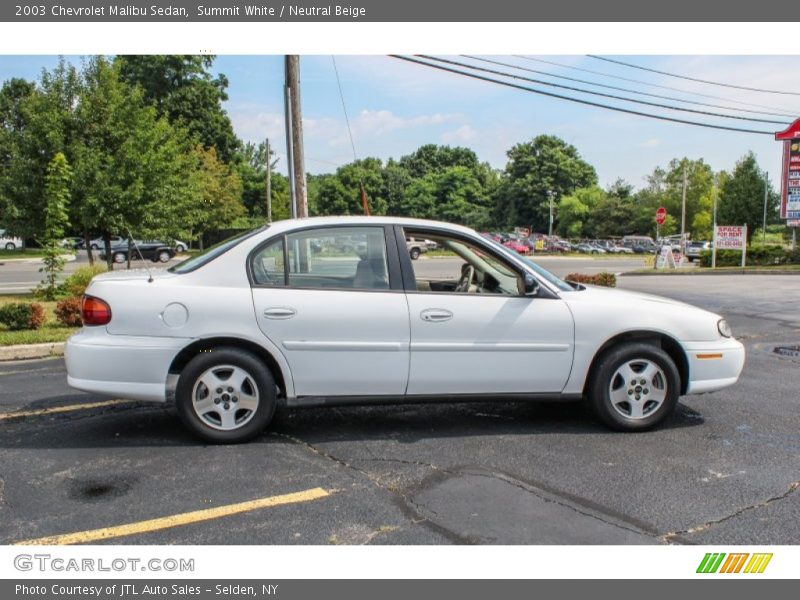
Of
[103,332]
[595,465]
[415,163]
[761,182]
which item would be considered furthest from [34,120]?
[415,163]

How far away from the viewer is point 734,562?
Result: 3.05 m

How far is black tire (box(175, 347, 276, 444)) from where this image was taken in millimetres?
4477

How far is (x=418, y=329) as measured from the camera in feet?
15.2

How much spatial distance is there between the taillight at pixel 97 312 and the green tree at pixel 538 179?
79.9 m

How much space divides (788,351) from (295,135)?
9060mm

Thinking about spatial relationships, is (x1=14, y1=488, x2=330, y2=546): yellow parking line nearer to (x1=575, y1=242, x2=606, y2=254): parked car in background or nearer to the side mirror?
the side mirror

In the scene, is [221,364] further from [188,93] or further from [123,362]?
[188,93]

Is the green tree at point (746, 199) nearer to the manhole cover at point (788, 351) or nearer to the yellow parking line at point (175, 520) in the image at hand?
the manhole cover at point (788, 351)

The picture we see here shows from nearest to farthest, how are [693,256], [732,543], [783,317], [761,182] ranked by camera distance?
1. [732,543]
2. [783,317]
3. [693,256]
4. [761,182]

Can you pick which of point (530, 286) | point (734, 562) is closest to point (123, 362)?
point (530, 286)

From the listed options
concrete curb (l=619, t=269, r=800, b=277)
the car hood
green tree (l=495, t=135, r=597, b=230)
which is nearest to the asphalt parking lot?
the car hood

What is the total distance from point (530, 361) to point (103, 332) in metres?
3.06

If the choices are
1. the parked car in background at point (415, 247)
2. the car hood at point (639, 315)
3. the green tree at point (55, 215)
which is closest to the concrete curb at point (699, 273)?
the green tree at point (55, 215)

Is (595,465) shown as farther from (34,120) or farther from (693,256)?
(693,256)
